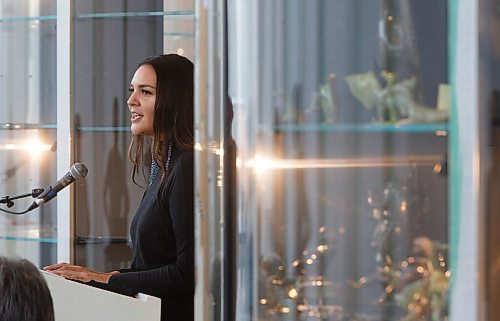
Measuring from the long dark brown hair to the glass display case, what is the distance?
0.94 meters

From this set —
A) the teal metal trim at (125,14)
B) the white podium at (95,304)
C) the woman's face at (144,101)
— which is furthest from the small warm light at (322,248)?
the teal metal trim at (125,14)

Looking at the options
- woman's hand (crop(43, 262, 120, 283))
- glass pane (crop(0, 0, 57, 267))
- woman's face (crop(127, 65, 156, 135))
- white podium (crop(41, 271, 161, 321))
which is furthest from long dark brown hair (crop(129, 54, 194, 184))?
glass pane (crop(0, 0, 57, 267))

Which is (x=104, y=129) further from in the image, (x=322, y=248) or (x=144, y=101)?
(x=322, y=248)

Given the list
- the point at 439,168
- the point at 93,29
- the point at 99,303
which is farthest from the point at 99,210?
the point at 439,168

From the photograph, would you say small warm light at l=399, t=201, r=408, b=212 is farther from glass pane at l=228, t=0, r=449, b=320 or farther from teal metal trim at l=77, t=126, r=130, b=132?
teal metal trim at l=77, t=126, r=130, b=132

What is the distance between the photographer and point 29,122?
324 centimetres

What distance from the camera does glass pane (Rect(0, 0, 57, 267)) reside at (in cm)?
321

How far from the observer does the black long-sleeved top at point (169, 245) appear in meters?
2.14

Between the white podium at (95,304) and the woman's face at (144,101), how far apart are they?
66 cm

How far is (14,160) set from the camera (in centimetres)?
326

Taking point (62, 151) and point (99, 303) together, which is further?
point (62, 151)

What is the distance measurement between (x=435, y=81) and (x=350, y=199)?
0.57 feet

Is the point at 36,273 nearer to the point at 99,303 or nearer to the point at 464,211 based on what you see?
the point at 99,303

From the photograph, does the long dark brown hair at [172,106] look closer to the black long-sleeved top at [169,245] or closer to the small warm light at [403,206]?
the black long-sleeved top at [169,245]
